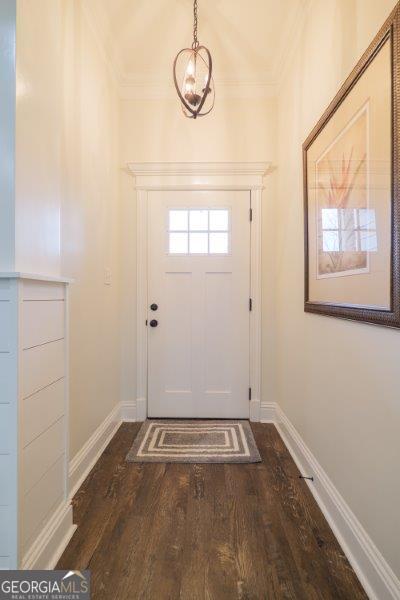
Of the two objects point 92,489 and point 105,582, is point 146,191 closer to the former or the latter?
point 92,489

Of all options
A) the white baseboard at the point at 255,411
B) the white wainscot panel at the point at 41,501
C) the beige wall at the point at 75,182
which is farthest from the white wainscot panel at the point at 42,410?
the white baseboard at the point at 255,411

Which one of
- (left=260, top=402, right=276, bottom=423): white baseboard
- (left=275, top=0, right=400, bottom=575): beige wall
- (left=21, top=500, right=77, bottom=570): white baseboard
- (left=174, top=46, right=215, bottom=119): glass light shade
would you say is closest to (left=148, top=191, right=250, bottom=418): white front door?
(left=260, top=402, right=276, bottom=423): white baseboard

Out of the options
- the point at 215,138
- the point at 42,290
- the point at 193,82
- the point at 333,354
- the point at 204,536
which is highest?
the point at 215,138

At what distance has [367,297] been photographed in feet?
3.80

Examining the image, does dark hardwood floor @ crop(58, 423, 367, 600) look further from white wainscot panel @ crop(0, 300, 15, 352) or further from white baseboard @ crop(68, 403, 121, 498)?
white wainscot panel @ crop(0, 300, 15, 352)

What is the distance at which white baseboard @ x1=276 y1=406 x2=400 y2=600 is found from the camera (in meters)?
1.02

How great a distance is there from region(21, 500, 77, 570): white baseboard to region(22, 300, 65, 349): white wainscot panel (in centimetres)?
74

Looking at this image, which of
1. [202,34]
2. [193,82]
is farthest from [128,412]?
[202,34]

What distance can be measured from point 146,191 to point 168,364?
1519 mm

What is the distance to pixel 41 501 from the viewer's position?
1145 millimetres

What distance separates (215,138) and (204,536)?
8.93 feet

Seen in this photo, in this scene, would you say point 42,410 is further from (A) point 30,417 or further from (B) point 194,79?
(B) point 194,79

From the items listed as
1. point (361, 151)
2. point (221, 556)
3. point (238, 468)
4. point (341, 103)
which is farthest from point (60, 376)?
point (341, 103)

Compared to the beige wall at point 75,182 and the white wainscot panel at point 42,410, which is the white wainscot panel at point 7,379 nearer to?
the white wainscot panel at point 42,410
